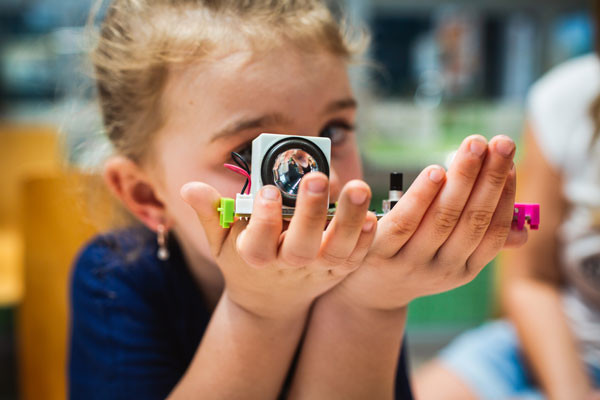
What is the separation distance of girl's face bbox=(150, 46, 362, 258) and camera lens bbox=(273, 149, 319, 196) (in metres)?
0.13

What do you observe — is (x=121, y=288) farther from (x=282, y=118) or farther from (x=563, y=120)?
(x=563, y=120)

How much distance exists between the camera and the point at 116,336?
697 millimetres

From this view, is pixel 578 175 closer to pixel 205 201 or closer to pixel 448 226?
pixel 448 226

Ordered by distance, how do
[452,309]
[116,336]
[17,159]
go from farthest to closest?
[17,159] → [452,309] → [116,336]

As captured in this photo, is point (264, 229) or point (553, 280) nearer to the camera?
point (264, 229)

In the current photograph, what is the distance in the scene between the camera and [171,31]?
65cm

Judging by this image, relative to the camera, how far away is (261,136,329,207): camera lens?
0.41 metres

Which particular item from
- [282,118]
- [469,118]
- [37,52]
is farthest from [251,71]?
[37,52]

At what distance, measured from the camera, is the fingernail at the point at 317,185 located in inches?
13.9

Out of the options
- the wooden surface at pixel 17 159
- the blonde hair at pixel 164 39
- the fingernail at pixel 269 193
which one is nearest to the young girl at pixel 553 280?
the blonde hair at pixel 164 39

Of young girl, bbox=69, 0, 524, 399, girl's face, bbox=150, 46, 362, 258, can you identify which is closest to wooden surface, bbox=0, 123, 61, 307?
young girl, bbox=69, 0, 524, 399

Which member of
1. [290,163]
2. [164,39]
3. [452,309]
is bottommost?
[452,309]

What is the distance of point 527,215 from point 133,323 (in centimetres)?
51

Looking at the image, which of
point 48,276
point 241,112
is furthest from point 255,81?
point 48,276
